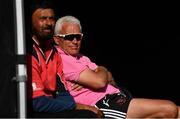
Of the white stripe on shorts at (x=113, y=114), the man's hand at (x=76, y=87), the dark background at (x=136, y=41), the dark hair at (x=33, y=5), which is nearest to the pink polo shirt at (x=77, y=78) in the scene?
the man's hand at (x=76, y=87)

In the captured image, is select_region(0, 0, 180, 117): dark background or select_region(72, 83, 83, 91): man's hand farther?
select_region(0, 0, 180, 117): dark background

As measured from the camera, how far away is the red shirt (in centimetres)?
444

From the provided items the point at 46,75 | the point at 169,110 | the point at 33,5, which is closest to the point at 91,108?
the point at 46,75

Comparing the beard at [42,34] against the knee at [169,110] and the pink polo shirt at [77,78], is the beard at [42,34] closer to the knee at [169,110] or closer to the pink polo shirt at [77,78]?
the pink polo shirt at [77,78]

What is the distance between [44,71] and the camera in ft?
15.2

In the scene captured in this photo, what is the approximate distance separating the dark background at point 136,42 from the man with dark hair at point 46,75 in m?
2.88

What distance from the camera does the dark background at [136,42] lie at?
777 centimetres

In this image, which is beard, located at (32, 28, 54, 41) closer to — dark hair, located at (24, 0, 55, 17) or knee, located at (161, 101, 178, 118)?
dark hair, located at (24, 0, 55, 17)

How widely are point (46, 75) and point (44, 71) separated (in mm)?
39

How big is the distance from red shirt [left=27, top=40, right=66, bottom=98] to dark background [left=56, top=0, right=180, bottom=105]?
9.46 ft

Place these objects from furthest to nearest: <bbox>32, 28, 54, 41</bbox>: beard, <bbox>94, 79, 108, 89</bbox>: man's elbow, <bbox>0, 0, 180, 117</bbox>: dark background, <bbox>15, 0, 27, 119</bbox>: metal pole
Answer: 1. <bbox>0, 0, 180, 117</bbox>: dark background
2. <bbox>94, 79, 108, 89</bbox>: man's elbow
3. <bbox>32, 28, 54, 41</bbox>: beard
4. <bbox>15, 0, 27, 119</bbox>: metal pole

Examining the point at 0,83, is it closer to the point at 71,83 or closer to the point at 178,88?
the point at 71,83

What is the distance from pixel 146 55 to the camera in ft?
26.4

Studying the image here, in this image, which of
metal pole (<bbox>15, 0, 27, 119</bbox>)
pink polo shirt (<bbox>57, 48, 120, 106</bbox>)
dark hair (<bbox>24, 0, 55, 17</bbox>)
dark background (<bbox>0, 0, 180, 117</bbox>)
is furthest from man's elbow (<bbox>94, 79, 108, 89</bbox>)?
dark background (<bbox>0, 0, 180, 117</bbox>)
